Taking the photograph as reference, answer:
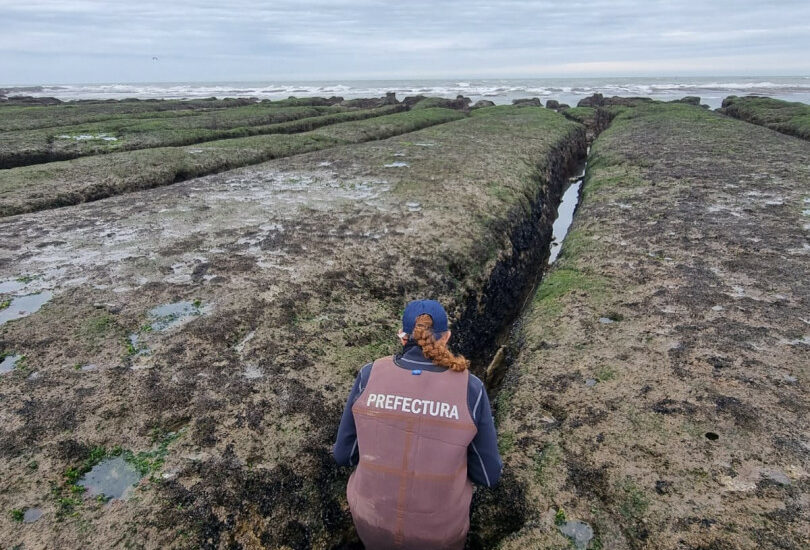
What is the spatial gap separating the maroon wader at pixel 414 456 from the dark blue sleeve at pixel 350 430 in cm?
17

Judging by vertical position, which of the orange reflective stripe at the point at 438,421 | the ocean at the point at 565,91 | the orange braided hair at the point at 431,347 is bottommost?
the ocean at the point at 565,91

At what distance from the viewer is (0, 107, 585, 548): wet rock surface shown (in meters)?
5.02

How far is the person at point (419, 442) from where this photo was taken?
158 inches

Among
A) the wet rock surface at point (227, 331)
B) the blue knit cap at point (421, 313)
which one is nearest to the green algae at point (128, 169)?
the wet rock surface at point (227, 331)

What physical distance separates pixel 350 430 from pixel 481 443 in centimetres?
122

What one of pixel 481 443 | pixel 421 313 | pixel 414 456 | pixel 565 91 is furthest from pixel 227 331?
pixel 565 91

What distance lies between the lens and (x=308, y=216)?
1279 centimetres

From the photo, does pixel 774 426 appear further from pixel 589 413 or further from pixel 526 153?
pixel 526 153

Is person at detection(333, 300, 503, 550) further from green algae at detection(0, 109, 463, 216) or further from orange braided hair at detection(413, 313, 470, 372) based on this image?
green algae at detection(0, 109, 463, 216)

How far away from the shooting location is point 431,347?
4.22 m

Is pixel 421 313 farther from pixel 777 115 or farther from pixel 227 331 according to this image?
pixel 777 115

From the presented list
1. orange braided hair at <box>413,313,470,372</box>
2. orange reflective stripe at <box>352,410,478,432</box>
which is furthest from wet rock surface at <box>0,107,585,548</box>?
orange braided hair at <box>413,313,470,372</box>

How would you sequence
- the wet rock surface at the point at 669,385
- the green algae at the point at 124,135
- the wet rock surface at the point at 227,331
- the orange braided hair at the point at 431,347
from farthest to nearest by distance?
the green algae at the point at 124,135, the wet rock surface at the point at 227,331, the wet rock surface at the point at 669,385, the orange braided hair at the point at 431,347

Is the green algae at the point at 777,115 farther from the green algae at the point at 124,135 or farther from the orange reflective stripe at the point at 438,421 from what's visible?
the orange reflective stripe at the point at 438,421
